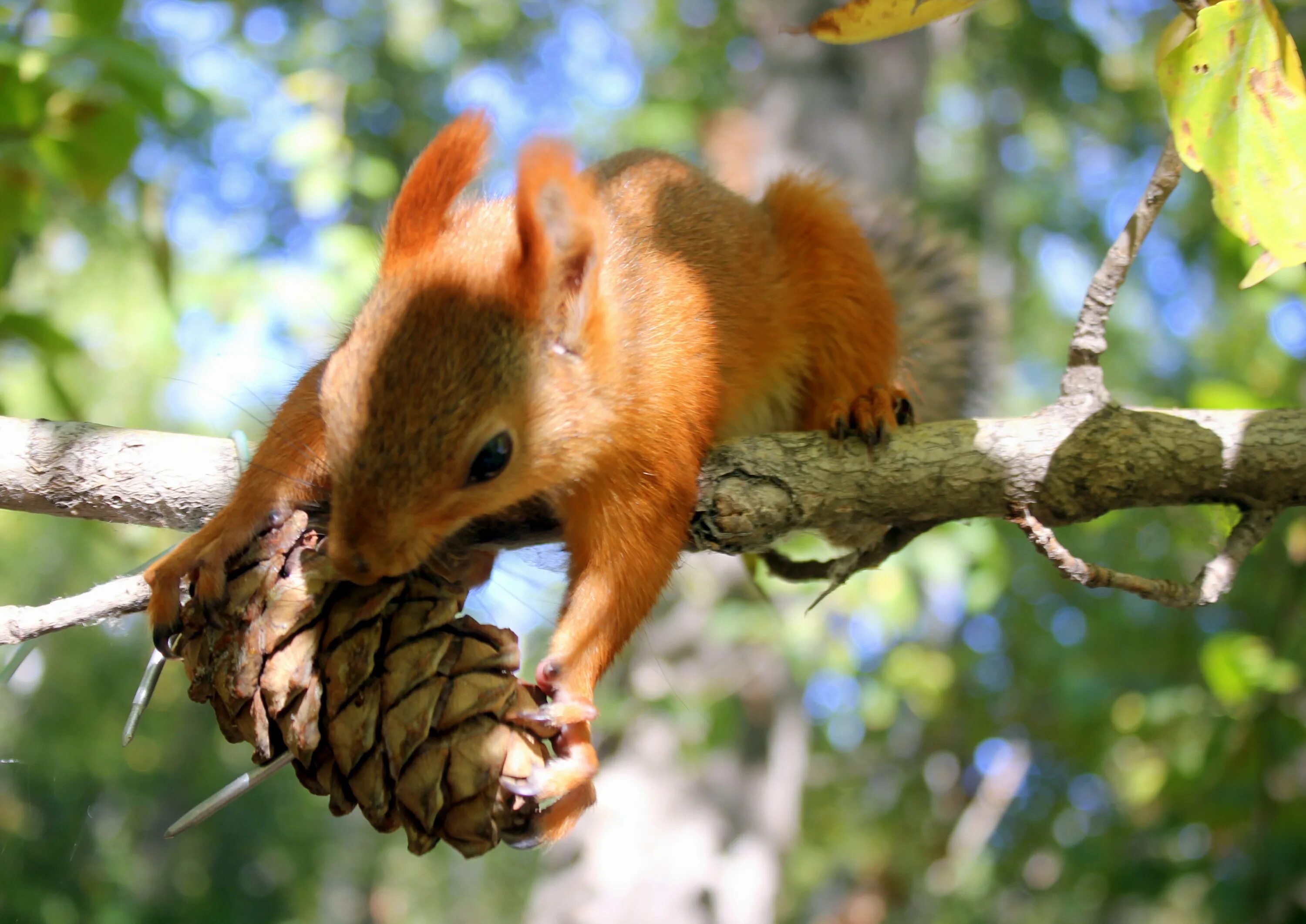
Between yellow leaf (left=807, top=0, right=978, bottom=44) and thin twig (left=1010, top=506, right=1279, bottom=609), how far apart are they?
691mm

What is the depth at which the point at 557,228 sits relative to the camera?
5.11 ft

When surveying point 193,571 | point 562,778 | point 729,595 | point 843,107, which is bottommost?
point 729,595

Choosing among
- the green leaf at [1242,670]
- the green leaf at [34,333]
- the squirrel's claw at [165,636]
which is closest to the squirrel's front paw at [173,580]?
the squirrel's claw at [165,636]

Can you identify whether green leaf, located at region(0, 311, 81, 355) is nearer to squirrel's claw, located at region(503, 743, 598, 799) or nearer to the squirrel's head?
the squirrel's head

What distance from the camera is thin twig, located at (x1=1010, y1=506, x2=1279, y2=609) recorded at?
4.58 ft

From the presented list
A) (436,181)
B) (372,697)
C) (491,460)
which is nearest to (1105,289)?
(491,460)

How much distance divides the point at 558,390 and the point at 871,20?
2.32 ft

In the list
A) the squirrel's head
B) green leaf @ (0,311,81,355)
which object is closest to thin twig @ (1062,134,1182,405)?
the squirrel's head

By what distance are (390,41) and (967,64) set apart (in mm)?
7790

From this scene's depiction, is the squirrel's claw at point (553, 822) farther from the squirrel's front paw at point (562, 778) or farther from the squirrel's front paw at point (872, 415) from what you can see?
the squirrel's front paw at point (872, 415)

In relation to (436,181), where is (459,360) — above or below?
below

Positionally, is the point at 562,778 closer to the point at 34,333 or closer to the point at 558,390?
the point at 558,390

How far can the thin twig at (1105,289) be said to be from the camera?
1494 millimetres

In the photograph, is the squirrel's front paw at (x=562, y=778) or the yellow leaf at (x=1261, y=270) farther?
the squirrel's front paw at (x=562, y=778)
